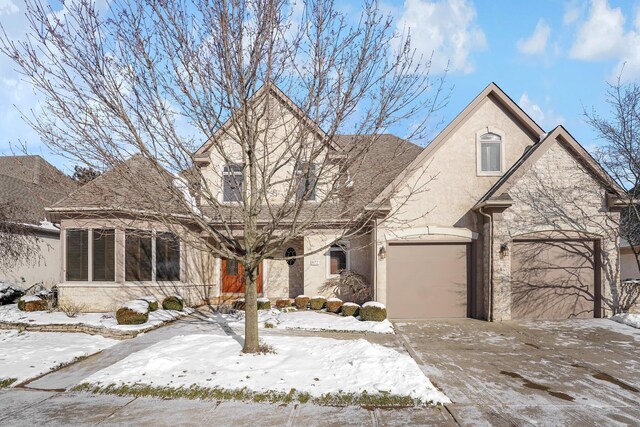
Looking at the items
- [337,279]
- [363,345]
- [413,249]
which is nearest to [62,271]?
[337,279]

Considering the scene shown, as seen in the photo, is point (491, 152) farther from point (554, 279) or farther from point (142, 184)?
point (142, 184)

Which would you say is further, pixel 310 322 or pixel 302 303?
pixel 302 303

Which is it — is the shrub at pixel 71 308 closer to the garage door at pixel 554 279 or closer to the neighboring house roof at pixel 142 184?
the neighboring house roof at pixel 142 184

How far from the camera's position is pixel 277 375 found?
6445 millimetres

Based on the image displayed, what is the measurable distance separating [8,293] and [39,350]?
322 inches

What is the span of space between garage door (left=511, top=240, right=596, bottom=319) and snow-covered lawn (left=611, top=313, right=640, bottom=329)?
2.35 feet

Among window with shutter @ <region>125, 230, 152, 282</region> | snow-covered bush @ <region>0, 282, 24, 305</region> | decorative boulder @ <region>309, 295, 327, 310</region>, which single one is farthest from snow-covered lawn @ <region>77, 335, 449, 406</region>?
snow-covered bush @ <region>0, 282, 24, 305</region>

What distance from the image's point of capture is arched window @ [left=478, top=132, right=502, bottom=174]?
1315 centimetres

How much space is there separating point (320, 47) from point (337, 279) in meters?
8.92

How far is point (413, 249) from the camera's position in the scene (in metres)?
12.8

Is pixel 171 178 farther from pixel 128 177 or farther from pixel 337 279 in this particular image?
pixel 337 279

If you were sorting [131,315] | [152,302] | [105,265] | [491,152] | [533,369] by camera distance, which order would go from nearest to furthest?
[533,369] → [131,315] → [152,302] → [105,265] → [491,152]

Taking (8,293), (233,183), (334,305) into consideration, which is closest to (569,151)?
(334,305)

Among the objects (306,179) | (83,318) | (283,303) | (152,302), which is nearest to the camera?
(306,179)
